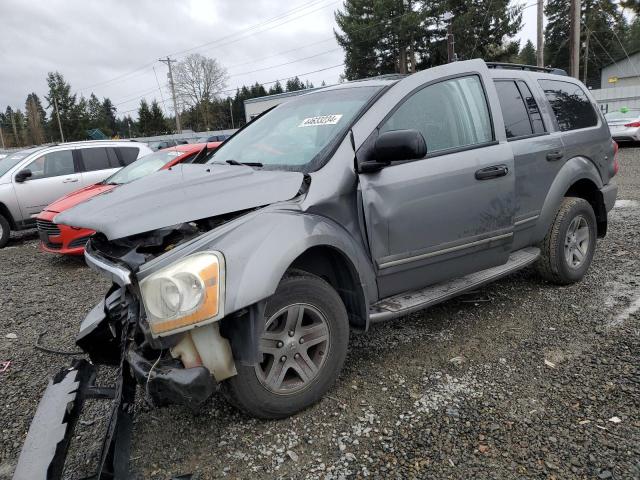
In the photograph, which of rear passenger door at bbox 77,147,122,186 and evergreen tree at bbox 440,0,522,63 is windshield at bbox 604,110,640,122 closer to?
rear passenger door at bbox 77,147,122,186

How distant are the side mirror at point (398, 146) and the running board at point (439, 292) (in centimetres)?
88

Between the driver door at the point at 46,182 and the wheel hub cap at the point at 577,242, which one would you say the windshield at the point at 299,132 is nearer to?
the wheel hub cap at the point at 577,242

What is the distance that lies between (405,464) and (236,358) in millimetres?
913

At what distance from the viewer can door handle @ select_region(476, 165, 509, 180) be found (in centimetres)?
315

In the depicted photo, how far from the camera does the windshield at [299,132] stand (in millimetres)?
2842

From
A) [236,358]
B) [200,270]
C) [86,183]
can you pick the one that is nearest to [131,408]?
[236,358]

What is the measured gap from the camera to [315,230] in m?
A: 2.44

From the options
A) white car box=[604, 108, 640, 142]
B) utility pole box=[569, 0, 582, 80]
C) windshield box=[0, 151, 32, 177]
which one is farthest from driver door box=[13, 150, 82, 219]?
utility pole box=[569, 0, 582, 80]

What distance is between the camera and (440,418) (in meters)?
2.46

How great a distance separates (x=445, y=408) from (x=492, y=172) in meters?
1.61

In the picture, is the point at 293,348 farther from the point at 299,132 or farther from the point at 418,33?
the point at 418,33

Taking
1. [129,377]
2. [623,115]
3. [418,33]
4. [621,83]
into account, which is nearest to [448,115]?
[129,377]

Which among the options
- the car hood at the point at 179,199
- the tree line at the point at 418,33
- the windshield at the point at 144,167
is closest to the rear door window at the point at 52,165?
the windshield at the point at 144,167

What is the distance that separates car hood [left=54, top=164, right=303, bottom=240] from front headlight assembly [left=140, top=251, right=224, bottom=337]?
0.27m
